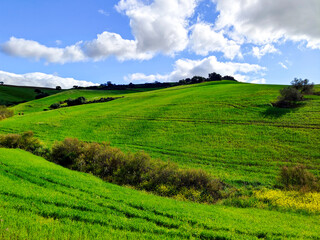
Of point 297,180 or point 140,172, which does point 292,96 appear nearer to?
point 297,180

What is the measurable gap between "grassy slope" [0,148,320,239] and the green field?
2.3 inches

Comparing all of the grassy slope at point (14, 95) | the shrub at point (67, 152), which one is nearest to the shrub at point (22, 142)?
the shrub at point (67, 152)

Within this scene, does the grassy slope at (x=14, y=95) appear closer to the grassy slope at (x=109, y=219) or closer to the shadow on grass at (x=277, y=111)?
the grassy slope at (x=109, y=219)

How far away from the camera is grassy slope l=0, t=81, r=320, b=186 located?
28719 millimetres

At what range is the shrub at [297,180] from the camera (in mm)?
21375

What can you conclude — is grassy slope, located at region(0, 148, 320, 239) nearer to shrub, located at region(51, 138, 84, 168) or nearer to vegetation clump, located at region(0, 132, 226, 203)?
vegetation clump, located at region(0, 132, 226, 203)

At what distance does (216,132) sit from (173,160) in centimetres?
1344

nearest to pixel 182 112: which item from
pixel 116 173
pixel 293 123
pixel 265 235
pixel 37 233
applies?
pixel 293 123

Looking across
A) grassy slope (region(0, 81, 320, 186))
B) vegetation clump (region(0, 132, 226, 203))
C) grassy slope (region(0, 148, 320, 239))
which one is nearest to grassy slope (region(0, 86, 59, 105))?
grassy slope (region(0, 81, 320, 186))

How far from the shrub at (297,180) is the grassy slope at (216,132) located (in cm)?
193

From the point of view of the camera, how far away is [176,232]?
1059cm

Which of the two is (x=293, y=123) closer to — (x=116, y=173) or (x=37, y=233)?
(x=116, y=173)

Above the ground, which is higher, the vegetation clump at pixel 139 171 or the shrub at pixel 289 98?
the shrub at pixel 289 98

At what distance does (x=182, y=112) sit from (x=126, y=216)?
43.4 metres
